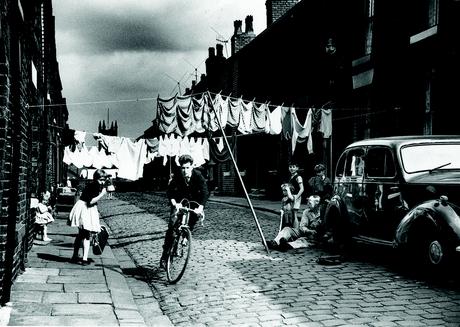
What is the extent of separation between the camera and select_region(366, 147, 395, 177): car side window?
8.21m

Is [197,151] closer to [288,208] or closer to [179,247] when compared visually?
[288,208]

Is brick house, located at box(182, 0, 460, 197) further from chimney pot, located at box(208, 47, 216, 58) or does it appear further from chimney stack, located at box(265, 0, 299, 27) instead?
chimney pot, located at box(208, 47, 216, 58)

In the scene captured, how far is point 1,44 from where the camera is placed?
17.3 ft

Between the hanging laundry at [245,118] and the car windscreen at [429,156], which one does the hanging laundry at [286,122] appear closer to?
the hanging laundry at [245,118]

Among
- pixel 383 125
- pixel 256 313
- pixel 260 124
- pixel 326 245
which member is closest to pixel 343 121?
pixel 383 125

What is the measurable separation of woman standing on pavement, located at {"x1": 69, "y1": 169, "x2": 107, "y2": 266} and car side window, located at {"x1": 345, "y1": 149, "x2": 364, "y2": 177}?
13.8 ft

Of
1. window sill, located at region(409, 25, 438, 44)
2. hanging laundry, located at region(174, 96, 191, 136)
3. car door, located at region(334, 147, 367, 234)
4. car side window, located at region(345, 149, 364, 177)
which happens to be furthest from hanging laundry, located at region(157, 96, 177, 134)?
window sill, located at region(409, 25, 438, 44)

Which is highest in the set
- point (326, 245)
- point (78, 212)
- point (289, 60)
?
point (289, 60)

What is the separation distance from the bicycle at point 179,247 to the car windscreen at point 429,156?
326 cm

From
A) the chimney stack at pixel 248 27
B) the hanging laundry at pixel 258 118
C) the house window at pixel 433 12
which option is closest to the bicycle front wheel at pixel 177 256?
the hanging laundry at pixel 258 118

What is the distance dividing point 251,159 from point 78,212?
75.7ft

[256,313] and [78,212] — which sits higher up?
[78,212]

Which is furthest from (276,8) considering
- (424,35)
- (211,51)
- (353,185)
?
(353,185)

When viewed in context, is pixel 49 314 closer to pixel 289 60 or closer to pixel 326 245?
pixel 326 245
